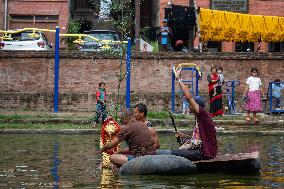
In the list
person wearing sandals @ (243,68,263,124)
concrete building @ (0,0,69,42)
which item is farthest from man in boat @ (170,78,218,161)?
concrete building @ (0,0,69,42)

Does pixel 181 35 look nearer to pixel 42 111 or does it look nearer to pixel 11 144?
pixel 42 111

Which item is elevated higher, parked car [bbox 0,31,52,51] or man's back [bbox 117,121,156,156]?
parked car [bbox 0,31,52,51]

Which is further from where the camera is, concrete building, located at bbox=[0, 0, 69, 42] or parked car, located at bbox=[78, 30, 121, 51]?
concrete building, located at bbox=[0, 0, 69, 42]

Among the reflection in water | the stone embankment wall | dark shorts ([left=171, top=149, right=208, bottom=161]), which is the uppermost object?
the stone embankment wall

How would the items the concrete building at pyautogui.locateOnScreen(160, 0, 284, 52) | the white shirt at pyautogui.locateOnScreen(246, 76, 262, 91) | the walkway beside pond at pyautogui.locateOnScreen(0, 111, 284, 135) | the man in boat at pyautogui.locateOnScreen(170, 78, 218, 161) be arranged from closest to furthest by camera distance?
the man in boat at pyautogui.locateOnScreen(170, 78, 218, 161) → the walkway beside pond at pyautogui.locateOnScreen(0, 111, 284, 135) → the white shirt at pyautogui.locateOnScreen(246, 76, 262, 91) → the concrete building at pyautogui.locateOnScreen(160, 0, 284, 52)

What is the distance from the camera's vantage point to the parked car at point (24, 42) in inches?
1367

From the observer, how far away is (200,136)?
13688mm

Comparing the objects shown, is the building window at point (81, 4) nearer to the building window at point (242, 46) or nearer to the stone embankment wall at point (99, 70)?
the building window at point (242, 46)

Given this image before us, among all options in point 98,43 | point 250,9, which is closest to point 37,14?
point 98,43

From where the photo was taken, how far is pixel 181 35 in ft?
138

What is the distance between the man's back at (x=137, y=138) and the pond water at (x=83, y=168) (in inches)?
26.8

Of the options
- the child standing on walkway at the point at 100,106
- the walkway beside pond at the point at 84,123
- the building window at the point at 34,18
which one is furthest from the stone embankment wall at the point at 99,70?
the building window at the point at 34,18

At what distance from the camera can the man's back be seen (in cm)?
1378

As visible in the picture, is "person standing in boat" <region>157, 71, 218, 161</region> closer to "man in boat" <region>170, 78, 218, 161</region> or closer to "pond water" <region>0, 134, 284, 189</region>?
"man in boat" <region>170, 78, 218, 161</region>
